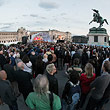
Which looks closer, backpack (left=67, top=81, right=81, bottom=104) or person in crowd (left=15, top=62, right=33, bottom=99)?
backpack (left=67, top=81, right=81, bottom=104)

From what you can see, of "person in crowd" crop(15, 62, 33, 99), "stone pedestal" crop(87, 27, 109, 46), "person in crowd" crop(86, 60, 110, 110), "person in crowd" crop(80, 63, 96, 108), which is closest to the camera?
"person in crowd" crop(86, 60, 110, 110)

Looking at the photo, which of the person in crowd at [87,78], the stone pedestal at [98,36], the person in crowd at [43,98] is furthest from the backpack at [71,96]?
the stone pedestal at [98,36]

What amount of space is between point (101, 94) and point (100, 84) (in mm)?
334

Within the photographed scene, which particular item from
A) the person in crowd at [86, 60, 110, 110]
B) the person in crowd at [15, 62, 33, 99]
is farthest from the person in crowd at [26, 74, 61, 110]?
the person in crowd at [15, 62, 33, 99]

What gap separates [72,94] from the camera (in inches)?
136

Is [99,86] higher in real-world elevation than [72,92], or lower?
higher

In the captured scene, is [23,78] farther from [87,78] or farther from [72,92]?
[87,78]

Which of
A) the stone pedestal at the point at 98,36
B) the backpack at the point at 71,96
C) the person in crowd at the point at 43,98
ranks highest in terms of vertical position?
the stone pedestal at the point at 98,36

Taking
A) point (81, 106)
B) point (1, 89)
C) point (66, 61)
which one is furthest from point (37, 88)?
point (66, 61)

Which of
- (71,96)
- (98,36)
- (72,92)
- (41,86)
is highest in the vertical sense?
(98,36)

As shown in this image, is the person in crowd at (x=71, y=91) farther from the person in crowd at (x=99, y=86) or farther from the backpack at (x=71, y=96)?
the person in crowd at (x=99, y=86)

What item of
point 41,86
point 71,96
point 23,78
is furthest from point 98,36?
point 41,86

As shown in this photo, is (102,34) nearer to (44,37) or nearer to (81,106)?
(44,37)

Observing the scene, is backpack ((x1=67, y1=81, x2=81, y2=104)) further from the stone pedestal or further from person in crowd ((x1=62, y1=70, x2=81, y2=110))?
the stone pedestal
